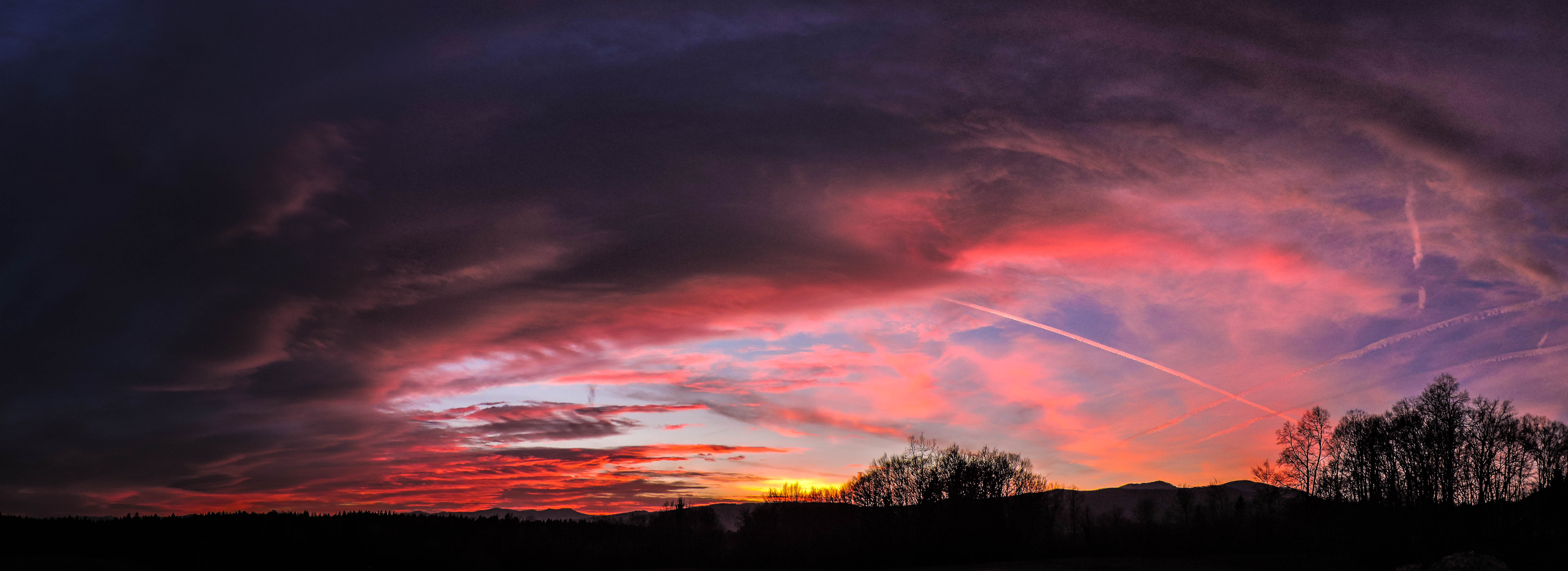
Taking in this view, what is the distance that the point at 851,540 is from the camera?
244ft

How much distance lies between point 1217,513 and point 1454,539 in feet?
127

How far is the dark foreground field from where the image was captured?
63219 mm

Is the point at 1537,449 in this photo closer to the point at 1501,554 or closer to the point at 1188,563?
the point at 1501,554

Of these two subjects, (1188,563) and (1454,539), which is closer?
(1188,563)

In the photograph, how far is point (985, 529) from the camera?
Result: 248 feet

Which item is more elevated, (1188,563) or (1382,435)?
(1382,435)

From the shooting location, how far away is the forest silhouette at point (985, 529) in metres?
66.2

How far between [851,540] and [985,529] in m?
12.1

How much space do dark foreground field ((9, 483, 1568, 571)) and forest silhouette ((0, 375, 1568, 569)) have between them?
0.21 metres

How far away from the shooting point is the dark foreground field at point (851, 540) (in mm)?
63219

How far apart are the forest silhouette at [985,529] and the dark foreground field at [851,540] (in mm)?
210

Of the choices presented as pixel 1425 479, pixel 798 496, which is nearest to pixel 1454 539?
pixel 1425 479

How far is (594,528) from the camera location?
83125 mm

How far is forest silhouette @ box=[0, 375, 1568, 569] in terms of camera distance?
66.2 metres
